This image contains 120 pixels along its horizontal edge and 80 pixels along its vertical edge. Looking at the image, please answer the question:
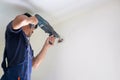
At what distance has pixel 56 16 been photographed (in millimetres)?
1741

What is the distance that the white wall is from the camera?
1394 millimetres

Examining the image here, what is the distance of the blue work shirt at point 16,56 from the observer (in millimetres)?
1200

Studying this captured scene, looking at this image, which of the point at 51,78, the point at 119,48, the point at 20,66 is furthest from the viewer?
the point at 51,78

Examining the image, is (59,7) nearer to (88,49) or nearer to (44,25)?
(44,25)

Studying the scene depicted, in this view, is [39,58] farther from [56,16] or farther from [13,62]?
[56,16]

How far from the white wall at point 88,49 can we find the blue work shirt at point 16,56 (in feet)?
1.33

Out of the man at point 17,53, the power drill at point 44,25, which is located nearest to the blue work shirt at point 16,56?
the man at point 17,53

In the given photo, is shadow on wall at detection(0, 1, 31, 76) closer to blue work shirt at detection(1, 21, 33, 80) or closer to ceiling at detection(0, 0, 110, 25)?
ceiling at detection(0, 0, 110, 25)

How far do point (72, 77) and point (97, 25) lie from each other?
48cm

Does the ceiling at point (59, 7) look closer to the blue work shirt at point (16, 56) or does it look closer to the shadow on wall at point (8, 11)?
the shadow on wall at point (8, 11)

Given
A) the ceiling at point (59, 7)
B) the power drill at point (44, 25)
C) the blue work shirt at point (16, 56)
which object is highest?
the ceiling at point (59, 7)

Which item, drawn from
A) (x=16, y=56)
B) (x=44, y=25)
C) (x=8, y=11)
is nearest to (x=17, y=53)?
(x=16, y=56)

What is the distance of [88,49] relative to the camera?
4.97ft

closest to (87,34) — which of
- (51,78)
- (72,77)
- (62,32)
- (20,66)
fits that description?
(62,32)
